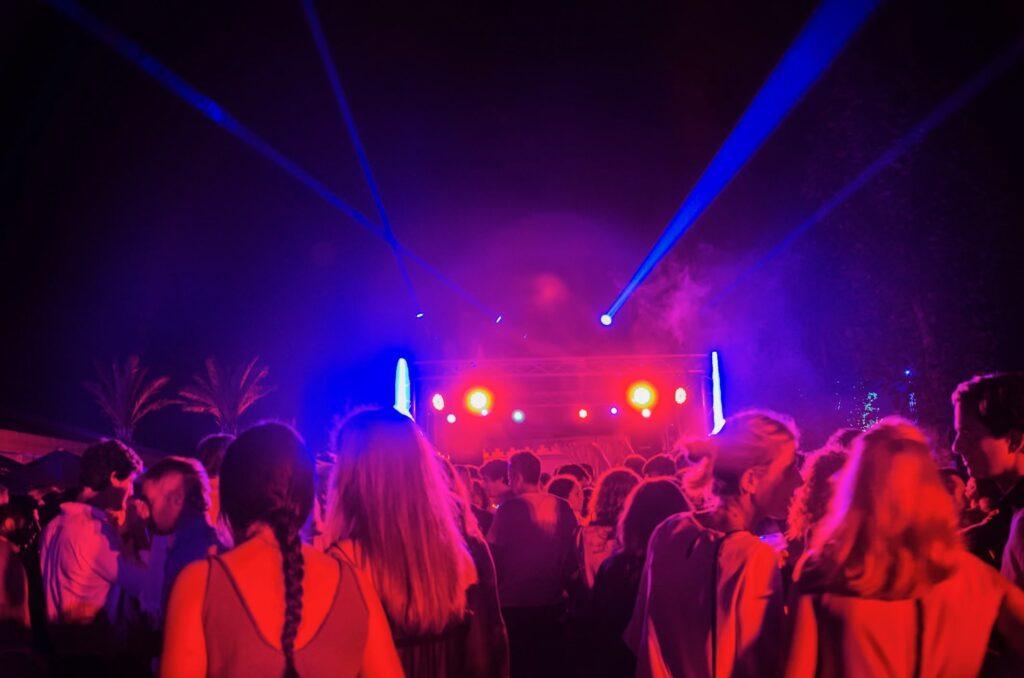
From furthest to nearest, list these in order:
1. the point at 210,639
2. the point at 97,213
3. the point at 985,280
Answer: the point at 97,213 < the point at 985,280 < the point at 210,639

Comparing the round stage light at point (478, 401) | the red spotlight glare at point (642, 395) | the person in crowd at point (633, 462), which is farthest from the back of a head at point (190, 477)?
the red spotlight glare at point (642, 395)

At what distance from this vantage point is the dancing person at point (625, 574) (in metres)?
4.06

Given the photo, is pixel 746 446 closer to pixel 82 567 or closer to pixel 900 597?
pixel 900 597

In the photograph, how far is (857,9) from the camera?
8562 millimetres

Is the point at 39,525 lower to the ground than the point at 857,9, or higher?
lower

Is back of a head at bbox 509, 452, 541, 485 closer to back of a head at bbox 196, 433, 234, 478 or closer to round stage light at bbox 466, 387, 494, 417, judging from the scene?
back of a head at bbox 196, 433, 234, 478

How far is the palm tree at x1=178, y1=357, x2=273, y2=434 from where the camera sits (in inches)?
1742

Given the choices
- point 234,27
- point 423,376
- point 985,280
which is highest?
point 234,27

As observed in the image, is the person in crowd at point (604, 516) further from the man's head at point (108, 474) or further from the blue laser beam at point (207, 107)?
the blue laser beam at point (207, 107)

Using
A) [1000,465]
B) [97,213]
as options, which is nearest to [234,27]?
[1000,465]

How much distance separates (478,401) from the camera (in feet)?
48.2

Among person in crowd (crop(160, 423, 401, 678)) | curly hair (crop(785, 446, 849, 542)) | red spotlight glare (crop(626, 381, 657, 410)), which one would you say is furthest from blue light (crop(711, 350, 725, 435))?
person in crowd (crop(160, 423, 401, 678))

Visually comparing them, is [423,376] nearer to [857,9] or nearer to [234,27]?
[234,27]

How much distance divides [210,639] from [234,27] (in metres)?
9.04
